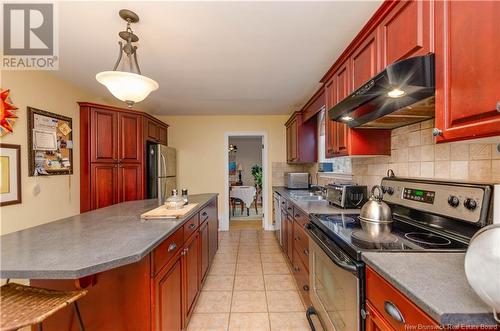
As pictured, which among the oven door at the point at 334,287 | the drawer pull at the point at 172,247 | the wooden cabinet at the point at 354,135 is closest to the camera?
the oven door at the point at 334,287

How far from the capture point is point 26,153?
7.67ft

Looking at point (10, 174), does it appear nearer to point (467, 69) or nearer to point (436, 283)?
point (436, 283)

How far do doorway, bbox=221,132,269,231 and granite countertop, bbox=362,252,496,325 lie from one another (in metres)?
3.89

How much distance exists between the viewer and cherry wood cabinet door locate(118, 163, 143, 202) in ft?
10.9

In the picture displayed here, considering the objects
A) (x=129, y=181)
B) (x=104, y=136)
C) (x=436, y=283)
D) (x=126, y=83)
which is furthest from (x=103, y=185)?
(x=436, y=283)

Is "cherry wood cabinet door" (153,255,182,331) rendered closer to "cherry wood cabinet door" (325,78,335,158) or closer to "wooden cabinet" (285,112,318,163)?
"cherry wood cabinet door" (325,78,335,158)

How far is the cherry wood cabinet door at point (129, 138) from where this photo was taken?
333 cm

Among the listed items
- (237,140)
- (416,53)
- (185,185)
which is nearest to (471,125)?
(416,53)

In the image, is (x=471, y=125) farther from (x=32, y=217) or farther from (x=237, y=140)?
(x=237, y=140)

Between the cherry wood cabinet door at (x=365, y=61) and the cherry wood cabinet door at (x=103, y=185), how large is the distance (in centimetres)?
324

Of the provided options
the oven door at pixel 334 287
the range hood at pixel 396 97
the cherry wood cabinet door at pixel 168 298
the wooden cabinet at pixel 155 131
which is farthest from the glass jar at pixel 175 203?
the wooden cabinet at pixel 155 131

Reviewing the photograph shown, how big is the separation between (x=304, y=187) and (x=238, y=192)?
91.0 inches

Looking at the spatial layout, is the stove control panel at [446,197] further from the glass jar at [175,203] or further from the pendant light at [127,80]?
the pendant light at [127,80]

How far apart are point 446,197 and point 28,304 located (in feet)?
6.64
